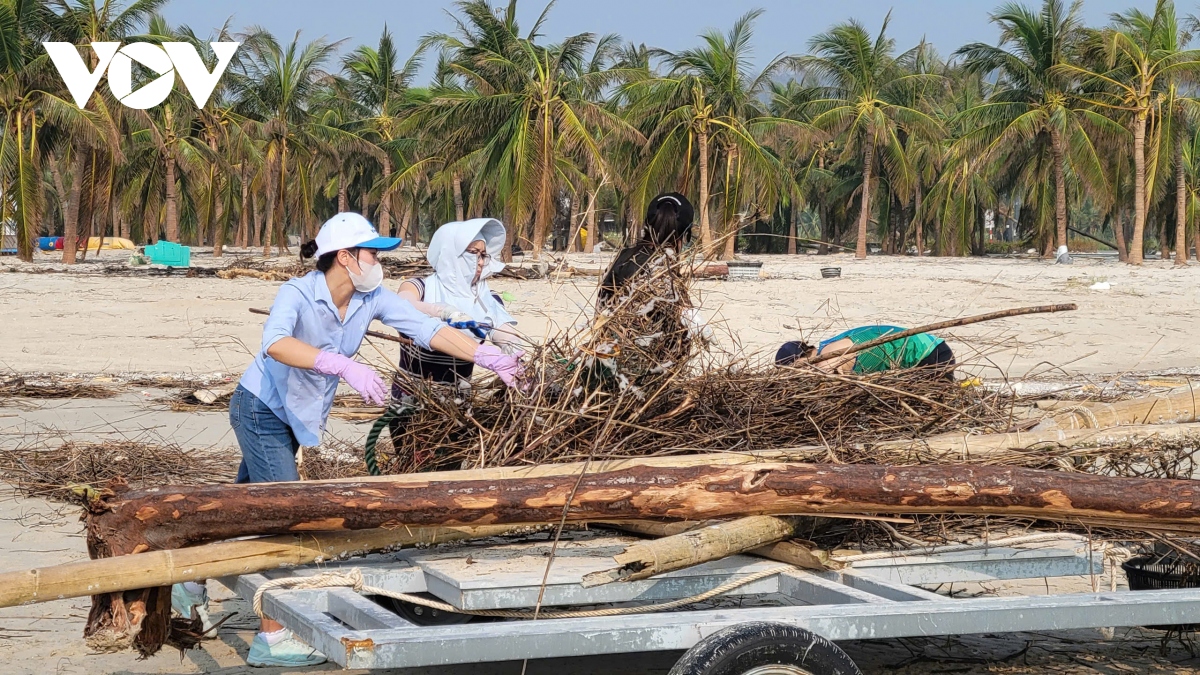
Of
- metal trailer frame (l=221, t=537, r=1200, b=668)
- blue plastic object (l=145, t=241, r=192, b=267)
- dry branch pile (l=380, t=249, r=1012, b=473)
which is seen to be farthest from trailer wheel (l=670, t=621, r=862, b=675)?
blue plastic object (l=145, t=241, r=192, b=267)

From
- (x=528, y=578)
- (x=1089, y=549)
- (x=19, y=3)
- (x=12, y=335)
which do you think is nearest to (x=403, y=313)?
(x=528, y=578)

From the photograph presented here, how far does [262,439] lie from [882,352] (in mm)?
2276

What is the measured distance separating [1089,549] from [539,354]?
5.82 ft

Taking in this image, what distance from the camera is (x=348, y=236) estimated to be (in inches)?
157

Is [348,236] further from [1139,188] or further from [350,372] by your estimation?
[1139,188]

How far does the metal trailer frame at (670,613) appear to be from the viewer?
2.54 meters

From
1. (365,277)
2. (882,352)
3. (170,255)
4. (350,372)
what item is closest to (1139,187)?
(170,255)

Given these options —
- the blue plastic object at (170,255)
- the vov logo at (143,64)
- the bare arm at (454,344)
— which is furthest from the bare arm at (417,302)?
the vov logo at (143,64)

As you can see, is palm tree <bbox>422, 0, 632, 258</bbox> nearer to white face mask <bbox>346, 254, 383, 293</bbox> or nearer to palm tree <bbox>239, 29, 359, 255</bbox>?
palm tree <bbox>239, 29, 359, 255</bbox>

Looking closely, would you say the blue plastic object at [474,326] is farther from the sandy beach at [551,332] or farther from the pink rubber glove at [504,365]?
the pink rubber glove at [504,365]

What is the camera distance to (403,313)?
437cm

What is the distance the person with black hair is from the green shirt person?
0.60m

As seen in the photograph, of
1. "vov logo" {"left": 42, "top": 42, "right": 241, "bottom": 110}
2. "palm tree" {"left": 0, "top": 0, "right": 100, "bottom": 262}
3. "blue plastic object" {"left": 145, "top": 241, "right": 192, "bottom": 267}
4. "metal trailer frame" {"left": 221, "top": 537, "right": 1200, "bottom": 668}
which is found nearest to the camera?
"metal trailer frame" {"left": 221, "top": 537, "right": 1200, "bottom": 668}

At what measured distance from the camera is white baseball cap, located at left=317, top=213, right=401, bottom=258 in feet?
13.1
